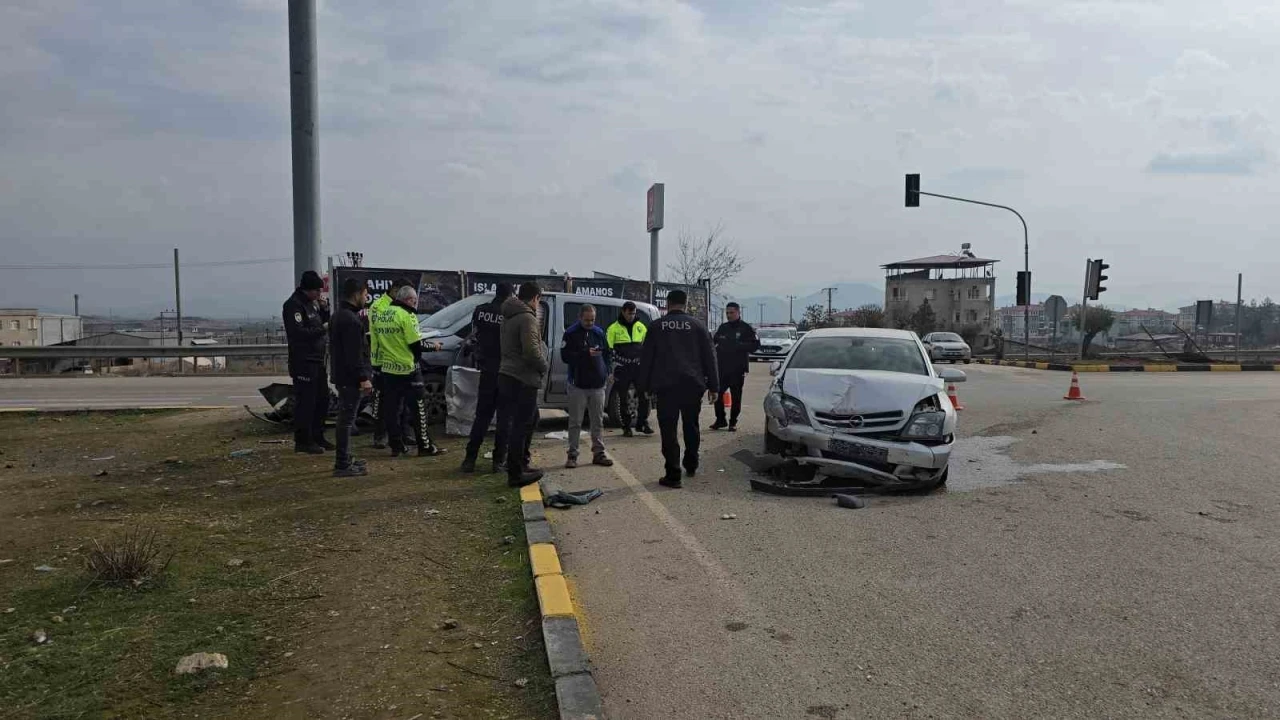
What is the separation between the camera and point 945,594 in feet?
15.6

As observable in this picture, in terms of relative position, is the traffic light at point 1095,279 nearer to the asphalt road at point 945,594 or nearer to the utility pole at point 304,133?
the asphalt road at point 945,594

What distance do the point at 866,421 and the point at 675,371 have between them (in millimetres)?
1729

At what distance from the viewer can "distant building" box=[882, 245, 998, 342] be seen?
306 ft

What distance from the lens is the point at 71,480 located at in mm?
7590

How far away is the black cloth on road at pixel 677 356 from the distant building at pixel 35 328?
190 feet

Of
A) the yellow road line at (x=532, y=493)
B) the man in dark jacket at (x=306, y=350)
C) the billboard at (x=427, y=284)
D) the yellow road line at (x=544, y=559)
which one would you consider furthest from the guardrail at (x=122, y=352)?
the yellow road line at (x=544, y=559)

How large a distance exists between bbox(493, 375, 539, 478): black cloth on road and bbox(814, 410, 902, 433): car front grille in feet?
8.65

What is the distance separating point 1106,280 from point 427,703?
3289cm

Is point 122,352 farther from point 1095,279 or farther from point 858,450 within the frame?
point 1095,279

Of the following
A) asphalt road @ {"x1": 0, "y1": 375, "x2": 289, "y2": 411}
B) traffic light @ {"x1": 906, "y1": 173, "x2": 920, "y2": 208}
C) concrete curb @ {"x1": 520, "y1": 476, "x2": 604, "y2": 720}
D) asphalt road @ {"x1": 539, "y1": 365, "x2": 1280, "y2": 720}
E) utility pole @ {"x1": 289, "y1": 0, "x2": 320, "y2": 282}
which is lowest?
asphalt road @ {"x1": 0, "y1": 375, "x2": 289, "y2": 411}

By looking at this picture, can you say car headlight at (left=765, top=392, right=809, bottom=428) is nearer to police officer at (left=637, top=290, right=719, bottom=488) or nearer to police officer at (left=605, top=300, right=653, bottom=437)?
police officer at (left=637, top=290, right=719, bottom=488)

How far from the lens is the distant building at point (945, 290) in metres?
93.3

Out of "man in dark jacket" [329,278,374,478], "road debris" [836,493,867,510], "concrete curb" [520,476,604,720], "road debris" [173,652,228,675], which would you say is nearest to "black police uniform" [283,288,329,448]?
"man in dark jacket" [329,278,374,478]

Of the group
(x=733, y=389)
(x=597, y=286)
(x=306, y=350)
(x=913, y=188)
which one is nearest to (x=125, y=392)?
(x=597, y=286)
